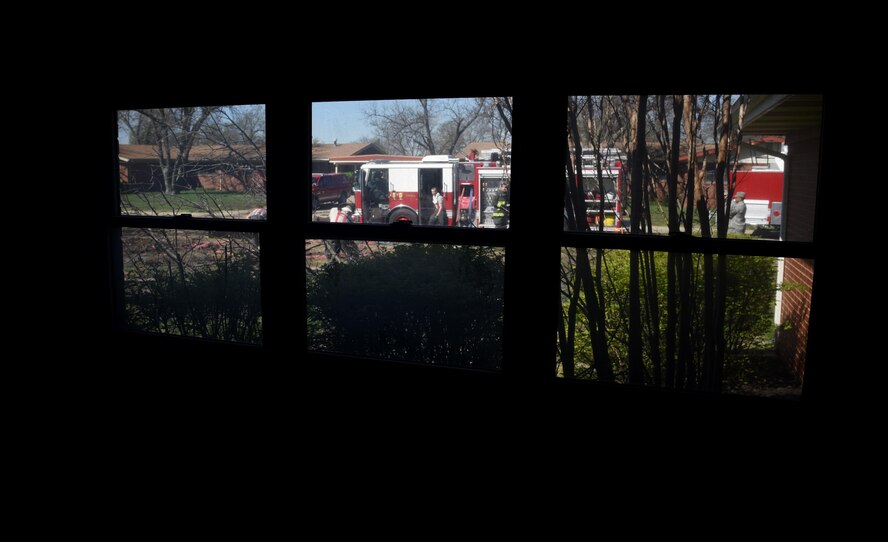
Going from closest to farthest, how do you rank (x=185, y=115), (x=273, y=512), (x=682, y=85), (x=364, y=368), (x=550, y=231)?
(x=682, y=85), (x=550, y=231), (x=273, y=512), (x=364, y=368), (x=185, y=115)

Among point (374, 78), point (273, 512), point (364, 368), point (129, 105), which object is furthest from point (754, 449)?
point (129, 105)

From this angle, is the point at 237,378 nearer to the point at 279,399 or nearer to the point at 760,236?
the point at 279,399

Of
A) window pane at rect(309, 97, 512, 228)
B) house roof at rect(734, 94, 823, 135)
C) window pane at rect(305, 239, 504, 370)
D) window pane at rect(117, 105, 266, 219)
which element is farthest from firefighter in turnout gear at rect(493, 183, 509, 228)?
window pane at rect(117, 105, 266, 219)

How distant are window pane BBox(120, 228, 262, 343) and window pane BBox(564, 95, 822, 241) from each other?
153cm

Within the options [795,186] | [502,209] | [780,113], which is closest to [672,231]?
[795,186]

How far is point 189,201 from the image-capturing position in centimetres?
304

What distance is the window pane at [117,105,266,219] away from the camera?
9.46ft

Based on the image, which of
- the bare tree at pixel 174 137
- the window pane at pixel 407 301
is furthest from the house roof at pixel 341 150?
the bare tree at pixel 174 137

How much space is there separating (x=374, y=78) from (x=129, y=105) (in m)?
1.32

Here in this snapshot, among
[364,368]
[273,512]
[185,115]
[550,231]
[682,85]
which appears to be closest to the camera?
[682,85]

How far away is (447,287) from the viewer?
2.66m

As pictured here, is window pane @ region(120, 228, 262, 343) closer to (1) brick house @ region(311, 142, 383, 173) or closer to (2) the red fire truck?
(1) brick house @ region(311, 142, 383, 173)

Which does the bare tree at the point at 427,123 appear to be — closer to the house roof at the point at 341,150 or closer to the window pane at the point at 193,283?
the house roof at the point at 341,150

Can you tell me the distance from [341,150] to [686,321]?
1529 mm
